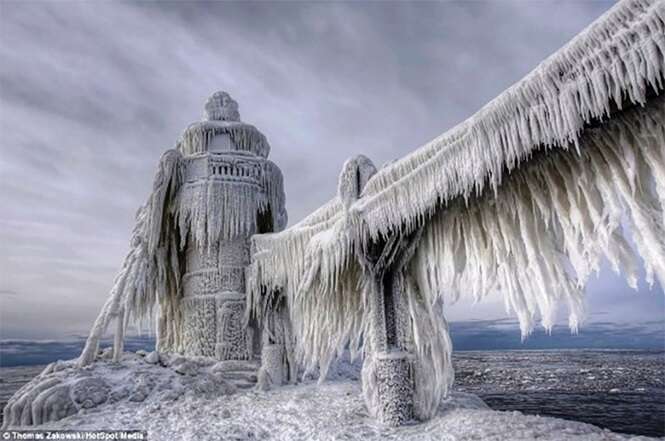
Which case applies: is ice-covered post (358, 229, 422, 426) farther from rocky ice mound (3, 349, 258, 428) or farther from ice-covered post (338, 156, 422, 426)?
rocky ice mound (3, 349, 258, 428)

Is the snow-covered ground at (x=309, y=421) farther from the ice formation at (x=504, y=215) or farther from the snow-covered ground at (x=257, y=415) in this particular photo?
the ice formation at (x=504, y=215)

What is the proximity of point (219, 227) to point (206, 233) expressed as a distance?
0.44 metres

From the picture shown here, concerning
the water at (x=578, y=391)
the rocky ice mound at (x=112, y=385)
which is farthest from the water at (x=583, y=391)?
the rocky ice mound at (x=112, y=385)

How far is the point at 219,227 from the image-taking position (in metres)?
13.2

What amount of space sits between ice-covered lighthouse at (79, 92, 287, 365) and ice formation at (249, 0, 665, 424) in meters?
4.63

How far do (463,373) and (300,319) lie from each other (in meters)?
20.2

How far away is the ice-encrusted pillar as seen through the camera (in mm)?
13039

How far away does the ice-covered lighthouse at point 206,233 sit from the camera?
12.8m

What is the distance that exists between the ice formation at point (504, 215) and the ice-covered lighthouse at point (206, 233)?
182 inches

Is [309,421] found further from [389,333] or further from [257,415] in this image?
[389,333]

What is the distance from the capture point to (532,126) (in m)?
4.50

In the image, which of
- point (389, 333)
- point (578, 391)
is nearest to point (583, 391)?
point (578, 391)

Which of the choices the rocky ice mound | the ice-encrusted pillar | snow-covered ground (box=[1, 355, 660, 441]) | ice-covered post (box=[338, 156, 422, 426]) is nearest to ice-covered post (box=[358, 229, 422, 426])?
→ ice-covered post (box=[338, 156, 422, 426])

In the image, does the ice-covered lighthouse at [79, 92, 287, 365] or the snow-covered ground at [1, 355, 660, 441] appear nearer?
the snow-covered ground at [1, 355, 660, 441]
